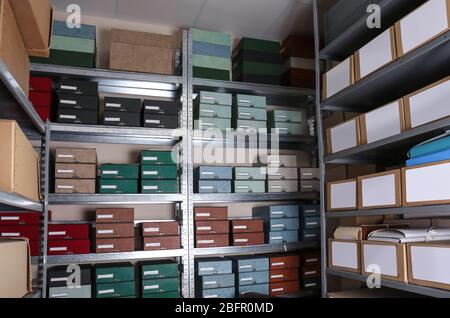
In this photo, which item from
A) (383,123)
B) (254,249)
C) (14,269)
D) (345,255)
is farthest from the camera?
(254,249)

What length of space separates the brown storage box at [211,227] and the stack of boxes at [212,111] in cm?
65

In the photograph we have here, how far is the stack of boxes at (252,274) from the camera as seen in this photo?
2.58 m

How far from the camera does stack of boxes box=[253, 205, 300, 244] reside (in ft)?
8.97

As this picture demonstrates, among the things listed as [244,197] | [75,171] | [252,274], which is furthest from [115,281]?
[244,197]

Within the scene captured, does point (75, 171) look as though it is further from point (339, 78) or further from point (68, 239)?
point (339, 78)

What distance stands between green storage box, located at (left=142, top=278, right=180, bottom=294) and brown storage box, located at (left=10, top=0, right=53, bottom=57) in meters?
1.46

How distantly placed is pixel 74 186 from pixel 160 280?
795mm

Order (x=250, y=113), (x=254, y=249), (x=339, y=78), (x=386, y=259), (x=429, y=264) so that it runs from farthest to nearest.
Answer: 1. (x=250, y=113)
2. (x=254, y=249)
3. (x=339, y=78)
4. (x=386, y=259)
5. (x=429, y=264)

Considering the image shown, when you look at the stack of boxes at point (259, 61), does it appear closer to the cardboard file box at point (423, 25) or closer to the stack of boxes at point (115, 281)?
the cardboard file box at point (423, 25)

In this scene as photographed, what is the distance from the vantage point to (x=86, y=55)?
2.49 m

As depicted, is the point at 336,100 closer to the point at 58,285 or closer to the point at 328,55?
the point at 328,55

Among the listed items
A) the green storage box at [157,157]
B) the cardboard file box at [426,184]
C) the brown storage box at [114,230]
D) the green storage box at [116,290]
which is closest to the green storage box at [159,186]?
the green storage box at [157,157]

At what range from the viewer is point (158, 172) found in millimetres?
2539

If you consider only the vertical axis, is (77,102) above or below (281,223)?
above
